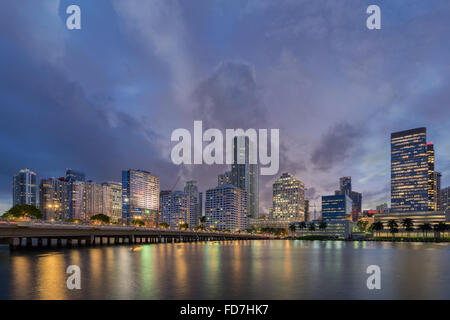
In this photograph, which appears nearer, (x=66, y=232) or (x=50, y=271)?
(x=50, y=271)

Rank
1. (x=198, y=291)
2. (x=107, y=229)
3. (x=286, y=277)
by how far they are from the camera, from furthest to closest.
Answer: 1. (x=107, y=229)
2. (x=286, y=277)
3. (x=198, y=291)

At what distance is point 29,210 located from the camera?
143 m
